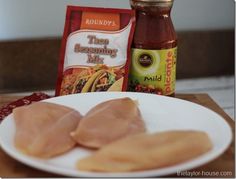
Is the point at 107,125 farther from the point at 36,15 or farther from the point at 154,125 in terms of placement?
the point at 36,15

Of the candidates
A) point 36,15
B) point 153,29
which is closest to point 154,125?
point 153,29

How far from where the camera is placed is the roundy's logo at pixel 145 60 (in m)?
0.76

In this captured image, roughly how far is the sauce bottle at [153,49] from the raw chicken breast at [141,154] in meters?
0.27

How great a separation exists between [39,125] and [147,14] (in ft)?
1.03

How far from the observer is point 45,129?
556 mm

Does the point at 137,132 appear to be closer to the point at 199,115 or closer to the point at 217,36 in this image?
the point at 199,115

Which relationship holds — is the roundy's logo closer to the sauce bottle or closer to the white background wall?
the sauce bottle

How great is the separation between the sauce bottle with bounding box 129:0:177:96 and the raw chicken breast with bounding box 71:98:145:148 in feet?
0.53

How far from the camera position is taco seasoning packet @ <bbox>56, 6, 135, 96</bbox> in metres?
0.80

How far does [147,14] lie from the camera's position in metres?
0.77

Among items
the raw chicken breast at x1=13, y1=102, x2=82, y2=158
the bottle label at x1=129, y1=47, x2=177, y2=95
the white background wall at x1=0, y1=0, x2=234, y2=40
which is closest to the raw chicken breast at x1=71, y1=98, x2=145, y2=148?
the raw chicken breast at x1=13, y1=102, x2=82, y2=158

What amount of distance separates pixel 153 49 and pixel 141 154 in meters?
0.31

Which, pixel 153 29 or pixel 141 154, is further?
pixel 153 29

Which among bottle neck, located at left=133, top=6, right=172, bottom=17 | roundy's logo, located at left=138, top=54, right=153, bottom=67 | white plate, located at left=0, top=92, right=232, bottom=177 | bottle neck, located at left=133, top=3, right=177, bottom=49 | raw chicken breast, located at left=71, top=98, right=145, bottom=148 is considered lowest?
white plate, located at left=0, top=92, right=232, bottom=177
